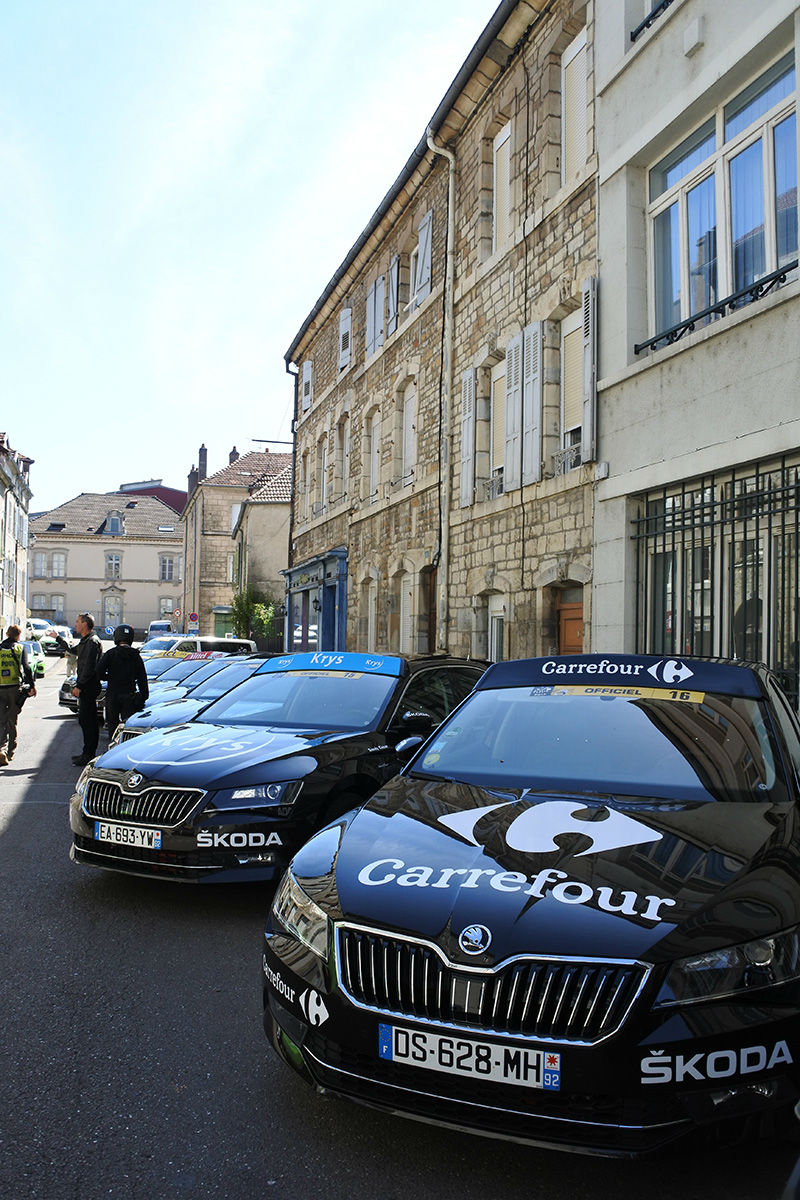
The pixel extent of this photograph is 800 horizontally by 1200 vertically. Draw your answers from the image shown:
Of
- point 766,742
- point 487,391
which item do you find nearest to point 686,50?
point 487,391

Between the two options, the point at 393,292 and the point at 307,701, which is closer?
the point at 307,701

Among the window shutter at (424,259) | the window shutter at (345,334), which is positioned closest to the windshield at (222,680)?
the window shutter at (424,259)

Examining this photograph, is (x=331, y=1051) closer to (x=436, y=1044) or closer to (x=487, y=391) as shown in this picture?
(x=436, y=1044)

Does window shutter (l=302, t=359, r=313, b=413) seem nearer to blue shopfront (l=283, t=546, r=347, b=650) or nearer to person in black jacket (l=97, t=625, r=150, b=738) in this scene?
blue shopfront (l=283, t=546, r=347, b=650)

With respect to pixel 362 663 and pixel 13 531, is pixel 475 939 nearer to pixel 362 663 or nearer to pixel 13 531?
pixel 362 663

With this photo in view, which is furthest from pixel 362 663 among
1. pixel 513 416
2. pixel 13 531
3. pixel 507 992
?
pixel 13 531

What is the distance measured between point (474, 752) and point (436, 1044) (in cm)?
173

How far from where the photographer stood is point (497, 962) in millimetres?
2549

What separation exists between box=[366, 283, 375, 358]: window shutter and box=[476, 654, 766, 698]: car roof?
16.8m

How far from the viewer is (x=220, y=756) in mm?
5469

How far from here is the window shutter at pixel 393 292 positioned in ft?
61.4

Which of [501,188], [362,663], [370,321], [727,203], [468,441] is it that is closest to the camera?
[362,663]

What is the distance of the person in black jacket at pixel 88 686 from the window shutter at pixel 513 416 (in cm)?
559

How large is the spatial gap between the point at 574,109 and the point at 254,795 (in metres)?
10.1
